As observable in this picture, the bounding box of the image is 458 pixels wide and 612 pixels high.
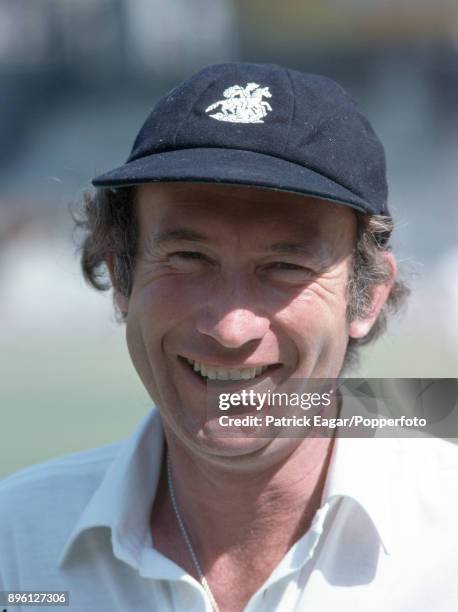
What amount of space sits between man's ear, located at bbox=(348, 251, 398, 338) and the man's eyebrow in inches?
17.9

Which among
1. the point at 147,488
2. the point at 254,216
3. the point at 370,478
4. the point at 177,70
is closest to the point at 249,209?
the point at 254,216

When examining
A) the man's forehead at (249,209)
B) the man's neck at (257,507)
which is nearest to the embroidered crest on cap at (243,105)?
the man's forehead at (249,209)

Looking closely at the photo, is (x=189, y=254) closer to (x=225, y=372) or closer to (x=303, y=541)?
(x=225, y=372)

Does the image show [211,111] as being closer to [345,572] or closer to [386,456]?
[386,456]

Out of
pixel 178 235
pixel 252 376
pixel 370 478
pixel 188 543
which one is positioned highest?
pixel 178 235

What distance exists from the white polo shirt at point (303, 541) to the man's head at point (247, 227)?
0.25 meters

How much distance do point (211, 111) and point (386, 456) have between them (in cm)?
88

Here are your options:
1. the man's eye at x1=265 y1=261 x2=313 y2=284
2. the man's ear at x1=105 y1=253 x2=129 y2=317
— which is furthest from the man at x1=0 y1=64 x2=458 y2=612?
the man's ear at x1=105 y1=253 x2=129 y2=317

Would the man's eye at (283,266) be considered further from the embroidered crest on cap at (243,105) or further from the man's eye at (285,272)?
the embroidered crest on cap at (243,105)

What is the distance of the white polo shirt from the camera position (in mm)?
2195

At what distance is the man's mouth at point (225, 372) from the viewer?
2.33 metres

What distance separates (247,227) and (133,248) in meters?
0.40

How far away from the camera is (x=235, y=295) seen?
227 cm

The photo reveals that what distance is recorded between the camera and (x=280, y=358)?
2320mm
